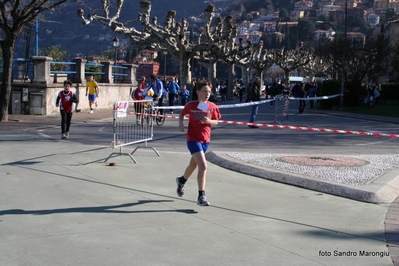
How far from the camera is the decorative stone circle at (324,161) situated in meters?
10.7

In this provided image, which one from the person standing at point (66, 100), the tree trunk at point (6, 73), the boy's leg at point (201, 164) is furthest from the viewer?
the tree trunk at point (6, 73)

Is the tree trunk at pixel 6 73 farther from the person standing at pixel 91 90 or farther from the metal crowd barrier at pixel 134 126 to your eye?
Result: the metal crowd barrier at pixel 134 126

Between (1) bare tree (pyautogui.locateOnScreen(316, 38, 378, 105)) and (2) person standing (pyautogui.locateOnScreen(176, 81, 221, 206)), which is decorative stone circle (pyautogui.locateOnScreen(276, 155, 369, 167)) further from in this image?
(1) bare tree (pyautogui.locateOnScreen(316, 38, 378, 105))

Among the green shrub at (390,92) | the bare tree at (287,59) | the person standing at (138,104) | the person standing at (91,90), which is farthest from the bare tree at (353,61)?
the bare tree at (287,59)

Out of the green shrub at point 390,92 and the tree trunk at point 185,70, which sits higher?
the tree trunk at point 185,70

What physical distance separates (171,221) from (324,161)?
16.8 ft

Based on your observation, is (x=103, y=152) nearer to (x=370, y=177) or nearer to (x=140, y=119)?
(x=140, y=119)

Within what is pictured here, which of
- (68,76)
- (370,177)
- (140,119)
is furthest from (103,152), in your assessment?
(68,76)

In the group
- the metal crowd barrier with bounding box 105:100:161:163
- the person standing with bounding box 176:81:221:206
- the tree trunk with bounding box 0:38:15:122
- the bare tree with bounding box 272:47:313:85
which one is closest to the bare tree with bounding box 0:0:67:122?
the tree trunk with bounding box 0:38:15:122

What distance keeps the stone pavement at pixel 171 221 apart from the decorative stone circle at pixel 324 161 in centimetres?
146

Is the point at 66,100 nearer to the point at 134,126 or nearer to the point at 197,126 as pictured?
the point at 134,126

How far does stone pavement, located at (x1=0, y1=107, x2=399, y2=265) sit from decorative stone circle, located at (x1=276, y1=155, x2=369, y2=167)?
1.46m

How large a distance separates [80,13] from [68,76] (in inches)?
246

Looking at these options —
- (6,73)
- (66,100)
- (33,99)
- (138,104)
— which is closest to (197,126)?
(138,104)
